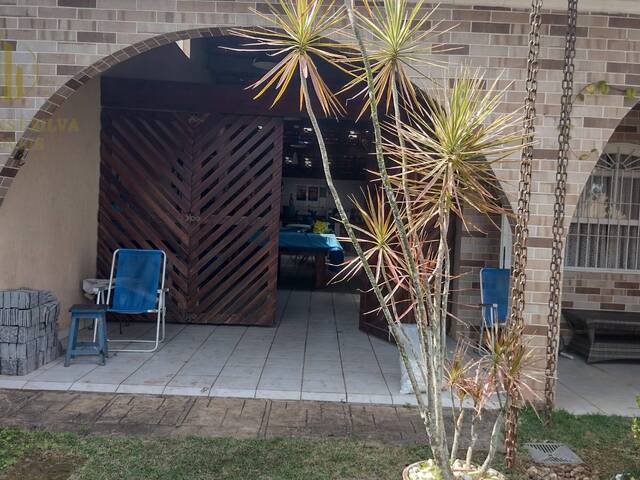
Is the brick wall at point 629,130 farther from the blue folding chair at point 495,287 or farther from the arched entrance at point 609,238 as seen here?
the blue folding chair at point 495,287

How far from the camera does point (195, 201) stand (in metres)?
7.50

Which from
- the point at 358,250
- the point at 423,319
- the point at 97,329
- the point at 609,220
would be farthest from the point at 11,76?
the point at 609,220

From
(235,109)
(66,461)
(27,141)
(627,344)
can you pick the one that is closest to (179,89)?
(235,109)

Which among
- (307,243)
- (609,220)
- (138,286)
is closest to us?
(138,286)

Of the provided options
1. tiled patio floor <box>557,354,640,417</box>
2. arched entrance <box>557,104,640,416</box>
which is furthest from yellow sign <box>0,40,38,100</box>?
arched entrance <box>557,104,640,416</box>

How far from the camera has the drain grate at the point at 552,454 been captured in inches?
152

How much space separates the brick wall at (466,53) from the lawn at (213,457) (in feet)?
5.49

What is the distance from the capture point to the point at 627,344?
6465mm

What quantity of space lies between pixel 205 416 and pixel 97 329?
1.80 meters

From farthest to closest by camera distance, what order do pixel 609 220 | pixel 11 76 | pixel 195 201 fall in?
pixel 195 201 → pixel 609 220 → pixel 11 76

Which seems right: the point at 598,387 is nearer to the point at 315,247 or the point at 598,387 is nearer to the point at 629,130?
the point at 629,130

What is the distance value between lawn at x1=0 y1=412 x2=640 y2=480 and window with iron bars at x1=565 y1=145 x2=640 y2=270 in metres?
3.44

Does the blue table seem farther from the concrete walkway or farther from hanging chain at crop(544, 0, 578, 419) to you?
hanging chain at crop(544, 0, 578, 419)


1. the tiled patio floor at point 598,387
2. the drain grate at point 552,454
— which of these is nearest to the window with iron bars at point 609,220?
the tiled patio floor at point 598,387
